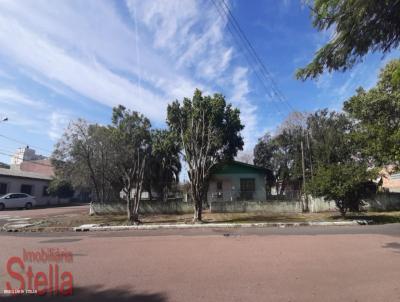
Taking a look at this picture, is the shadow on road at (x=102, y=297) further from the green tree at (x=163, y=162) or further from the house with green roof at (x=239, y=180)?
the house with green roof at (x=239, y=180)

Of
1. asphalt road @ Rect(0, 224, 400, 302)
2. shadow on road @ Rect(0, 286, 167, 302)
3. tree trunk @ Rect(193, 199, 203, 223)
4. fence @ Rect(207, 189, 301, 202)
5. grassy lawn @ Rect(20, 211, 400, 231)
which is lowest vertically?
shadow on road @ Rect(0, 286, 167, 302)

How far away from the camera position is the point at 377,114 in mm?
21062

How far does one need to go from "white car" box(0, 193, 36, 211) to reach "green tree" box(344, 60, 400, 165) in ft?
109

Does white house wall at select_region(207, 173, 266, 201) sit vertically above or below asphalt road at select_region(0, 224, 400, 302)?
above

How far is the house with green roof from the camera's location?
28.8 meters

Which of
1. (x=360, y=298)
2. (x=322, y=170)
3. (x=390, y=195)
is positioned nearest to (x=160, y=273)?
(x=360, y=298)

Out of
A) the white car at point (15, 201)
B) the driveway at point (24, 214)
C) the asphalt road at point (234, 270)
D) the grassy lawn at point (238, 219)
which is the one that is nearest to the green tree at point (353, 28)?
the asphalt road at point (234, 270)

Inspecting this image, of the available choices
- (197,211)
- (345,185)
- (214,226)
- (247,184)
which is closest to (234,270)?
(214,226)

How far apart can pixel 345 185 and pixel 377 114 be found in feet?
25.1

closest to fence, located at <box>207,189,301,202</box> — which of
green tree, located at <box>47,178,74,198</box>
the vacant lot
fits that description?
the vacant lot

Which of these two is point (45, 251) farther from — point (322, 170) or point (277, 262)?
point (322, 170)

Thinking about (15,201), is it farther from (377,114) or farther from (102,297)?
(377,114)

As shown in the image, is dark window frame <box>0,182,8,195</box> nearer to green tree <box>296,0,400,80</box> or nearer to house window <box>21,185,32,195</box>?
house window <box>21,185,32,195</box>

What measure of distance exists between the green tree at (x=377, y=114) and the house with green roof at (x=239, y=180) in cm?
1028
